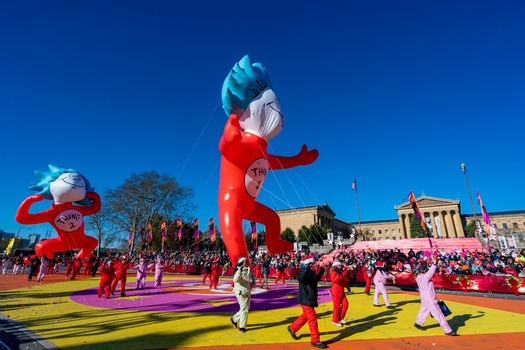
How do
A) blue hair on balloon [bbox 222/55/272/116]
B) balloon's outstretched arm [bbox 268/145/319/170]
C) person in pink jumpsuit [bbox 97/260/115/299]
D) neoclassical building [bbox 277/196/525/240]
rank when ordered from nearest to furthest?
A: blue hair on balloon [bbox 222/55/272/116], balloon's outstretched arm [bbox 268/145/319/170], person in pink jumpsuit [bbox 97/260/115/299], neoclassical building [bbox 277/196/525/240]

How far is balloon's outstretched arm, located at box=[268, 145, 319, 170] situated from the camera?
9516mm

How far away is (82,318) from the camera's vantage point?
24.6 feet

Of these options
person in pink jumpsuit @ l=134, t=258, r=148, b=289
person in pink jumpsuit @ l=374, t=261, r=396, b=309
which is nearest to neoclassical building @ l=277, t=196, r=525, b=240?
person in pink jumpsuit @ l=134, t=258, r=148, b=289

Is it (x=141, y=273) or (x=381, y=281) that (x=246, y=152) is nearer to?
(x=381, y=281)

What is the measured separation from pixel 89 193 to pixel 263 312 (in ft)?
49.5

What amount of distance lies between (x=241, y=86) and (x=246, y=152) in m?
2.05

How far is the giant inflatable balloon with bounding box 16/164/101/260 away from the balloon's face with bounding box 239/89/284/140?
1334 cm

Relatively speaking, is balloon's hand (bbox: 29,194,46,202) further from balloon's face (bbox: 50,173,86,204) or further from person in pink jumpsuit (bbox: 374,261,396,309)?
person in pink jumpsuit (bbox: 374,261,396,309)

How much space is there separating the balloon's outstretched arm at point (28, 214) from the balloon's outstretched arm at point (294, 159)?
15.0 m

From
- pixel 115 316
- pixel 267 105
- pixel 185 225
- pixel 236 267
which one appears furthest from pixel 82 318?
pixel 185 225

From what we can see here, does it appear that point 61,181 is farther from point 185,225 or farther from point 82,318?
point 185,225

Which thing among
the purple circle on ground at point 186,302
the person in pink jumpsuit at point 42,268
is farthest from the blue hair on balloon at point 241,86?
the person in pink jumpsuit at point 42,268

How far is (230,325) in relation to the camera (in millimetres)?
6762

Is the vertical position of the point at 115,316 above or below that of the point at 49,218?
below
